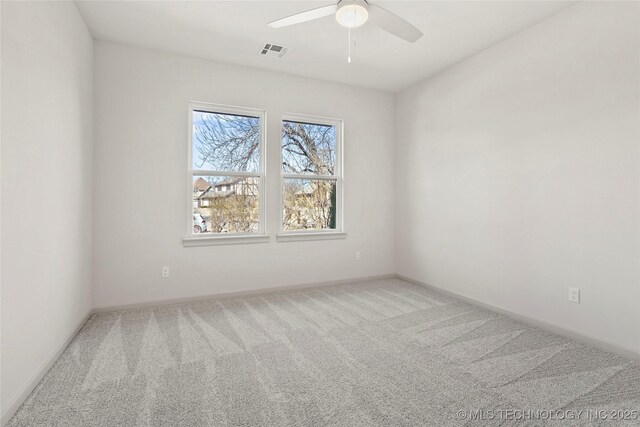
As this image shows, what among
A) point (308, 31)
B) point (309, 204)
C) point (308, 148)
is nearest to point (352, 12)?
point (308, 31)

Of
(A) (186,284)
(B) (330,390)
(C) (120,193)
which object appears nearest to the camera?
(B) (330,390)

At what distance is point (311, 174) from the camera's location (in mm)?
4230

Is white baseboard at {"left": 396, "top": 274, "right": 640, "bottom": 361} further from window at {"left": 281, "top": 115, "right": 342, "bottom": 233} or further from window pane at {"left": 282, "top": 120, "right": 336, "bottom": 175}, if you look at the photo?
window pane at {"left": 282, "top": 120, "right": 336, "bottom": 175}

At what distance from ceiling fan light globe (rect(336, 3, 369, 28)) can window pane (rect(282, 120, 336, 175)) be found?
1.81m

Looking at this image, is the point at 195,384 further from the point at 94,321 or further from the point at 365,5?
the point at 365,5

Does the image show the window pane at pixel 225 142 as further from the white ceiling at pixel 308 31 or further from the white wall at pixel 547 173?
the white wall at pixel 547 173

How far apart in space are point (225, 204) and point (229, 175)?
350 mm

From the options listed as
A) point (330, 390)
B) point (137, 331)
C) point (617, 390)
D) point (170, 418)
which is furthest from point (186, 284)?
point (617, 390)

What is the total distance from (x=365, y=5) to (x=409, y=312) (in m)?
2.79

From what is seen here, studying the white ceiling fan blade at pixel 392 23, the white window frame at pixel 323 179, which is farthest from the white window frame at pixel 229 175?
the white ceiling fan blade at pixel 392 23

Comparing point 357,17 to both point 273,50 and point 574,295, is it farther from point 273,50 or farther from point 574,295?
point 574,295

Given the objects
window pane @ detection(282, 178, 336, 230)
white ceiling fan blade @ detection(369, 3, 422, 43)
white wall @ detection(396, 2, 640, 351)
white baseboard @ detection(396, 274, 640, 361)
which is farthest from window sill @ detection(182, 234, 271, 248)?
white ceiling fan blade @ detection(369, 3, 422, 43)

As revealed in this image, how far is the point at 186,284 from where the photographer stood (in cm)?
353

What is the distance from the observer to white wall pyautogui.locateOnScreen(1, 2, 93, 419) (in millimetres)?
1651
